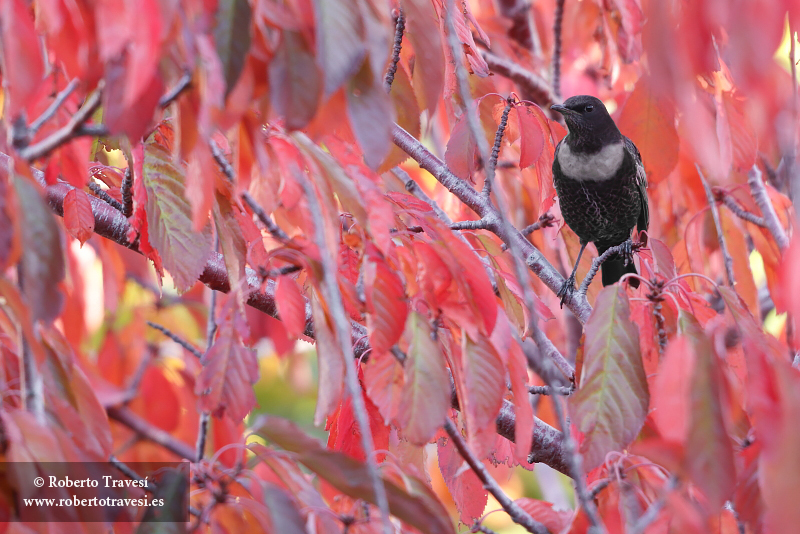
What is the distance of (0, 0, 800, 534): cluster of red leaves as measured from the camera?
713mm

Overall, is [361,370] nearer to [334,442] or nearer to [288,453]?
[334,442]

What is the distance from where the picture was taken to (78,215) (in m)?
1.38

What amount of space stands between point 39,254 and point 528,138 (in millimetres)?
1197

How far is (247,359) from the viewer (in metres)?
1.05

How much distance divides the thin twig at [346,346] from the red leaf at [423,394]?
0.24ft

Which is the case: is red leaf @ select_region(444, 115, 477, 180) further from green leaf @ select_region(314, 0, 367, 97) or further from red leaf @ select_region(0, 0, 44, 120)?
red leaf @ select_region(0, 0, 44, 120)

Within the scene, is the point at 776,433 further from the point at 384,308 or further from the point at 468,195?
the point at 468,195

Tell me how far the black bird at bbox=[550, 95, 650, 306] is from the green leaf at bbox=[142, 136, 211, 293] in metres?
2.04

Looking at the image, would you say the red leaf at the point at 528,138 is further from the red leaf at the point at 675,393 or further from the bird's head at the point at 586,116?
the bird's head at the point at 586,116

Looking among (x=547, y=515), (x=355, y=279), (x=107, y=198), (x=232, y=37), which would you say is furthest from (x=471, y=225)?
(x=232, y=37)

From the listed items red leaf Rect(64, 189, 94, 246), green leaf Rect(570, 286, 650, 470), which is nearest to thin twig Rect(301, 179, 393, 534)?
green leaf Rect(570, 286, 650, 470)

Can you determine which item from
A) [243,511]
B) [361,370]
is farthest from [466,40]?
[243,511]

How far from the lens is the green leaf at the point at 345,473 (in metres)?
0.77

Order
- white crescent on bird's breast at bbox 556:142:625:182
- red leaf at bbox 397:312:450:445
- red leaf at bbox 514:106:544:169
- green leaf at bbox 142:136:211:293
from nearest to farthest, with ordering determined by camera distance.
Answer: red leaf at bbox 397:312:450:445 → green leaf at bbox 142:136:211:293 → red leaf at bbox 514:106:544:169 → white crescent on bird's breast at bbox 556:142:625:182
